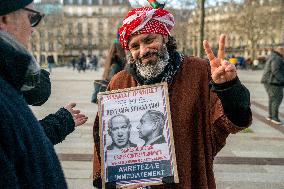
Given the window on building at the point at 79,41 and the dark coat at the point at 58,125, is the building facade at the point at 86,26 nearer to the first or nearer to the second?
the window on building at the point at 79,41

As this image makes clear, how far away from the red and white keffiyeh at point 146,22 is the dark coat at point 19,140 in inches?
36.5

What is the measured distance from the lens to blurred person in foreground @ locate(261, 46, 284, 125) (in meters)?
8.61

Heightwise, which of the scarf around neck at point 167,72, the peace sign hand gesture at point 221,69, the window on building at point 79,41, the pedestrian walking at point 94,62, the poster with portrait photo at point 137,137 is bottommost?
the window on building at point 79,41

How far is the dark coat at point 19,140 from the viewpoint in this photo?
1.20 meters

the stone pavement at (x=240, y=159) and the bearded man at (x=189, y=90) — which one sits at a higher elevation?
the bearded man at (x=189, y=90)

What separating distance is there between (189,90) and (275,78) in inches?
279

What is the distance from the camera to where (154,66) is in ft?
7.29

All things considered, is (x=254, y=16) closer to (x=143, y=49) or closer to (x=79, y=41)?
(x=143, y=49)

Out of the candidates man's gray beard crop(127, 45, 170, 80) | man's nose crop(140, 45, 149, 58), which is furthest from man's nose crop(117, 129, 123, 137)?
man's nose crop(140, 45, 149, 58)

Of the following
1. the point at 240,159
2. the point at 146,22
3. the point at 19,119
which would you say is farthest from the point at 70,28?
the point at 19,119

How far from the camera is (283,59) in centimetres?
866

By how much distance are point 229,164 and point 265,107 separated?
644 cm

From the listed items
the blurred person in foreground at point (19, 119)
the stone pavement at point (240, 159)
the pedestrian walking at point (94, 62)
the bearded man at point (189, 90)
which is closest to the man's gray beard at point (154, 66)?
the bearded man at point (189, 90)

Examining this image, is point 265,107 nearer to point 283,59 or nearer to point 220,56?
point 283,59
